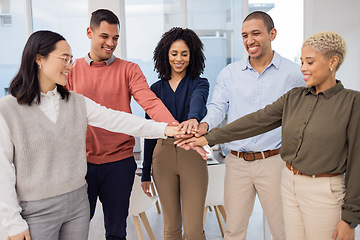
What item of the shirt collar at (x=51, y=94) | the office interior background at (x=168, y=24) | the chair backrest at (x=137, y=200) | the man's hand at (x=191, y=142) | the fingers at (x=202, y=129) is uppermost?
the office interior background at (x=168, y=24)

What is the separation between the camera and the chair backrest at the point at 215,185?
304 cm

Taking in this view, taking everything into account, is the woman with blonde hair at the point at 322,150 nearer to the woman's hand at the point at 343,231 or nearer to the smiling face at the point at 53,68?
the woman's hand at the point at 343,231

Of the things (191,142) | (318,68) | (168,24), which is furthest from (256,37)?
(168,24)

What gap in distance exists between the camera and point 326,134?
1.53 metres

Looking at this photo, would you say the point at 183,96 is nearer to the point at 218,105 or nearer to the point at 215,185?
the point at 218,105

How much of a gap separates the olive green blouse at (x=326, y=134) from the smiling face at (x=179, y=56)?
721 mm

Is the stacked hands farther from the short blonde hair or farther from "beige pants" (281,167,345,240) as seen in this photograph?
the short blonde hair

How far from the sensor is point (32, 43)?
148 cm

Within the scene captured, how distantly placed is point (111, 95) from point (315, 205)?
4.24ft

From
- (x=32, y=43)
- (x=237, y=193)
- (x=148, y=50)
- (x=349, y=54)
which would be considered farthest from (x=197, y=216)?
(x=349, y=54)

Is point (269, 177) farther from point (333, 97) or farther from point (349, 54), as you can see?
point (349, 54)

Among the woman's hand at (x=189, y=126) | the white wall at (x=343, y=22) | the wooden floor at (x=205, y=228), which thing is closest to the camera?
the woman's hand at (x=189, y=126)

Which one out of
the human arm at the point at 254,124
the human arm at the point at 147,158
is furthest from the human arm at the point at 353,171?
the human arm at the point at 147,158

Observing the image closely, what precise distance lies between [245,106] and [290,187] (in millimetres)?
Result: 612
